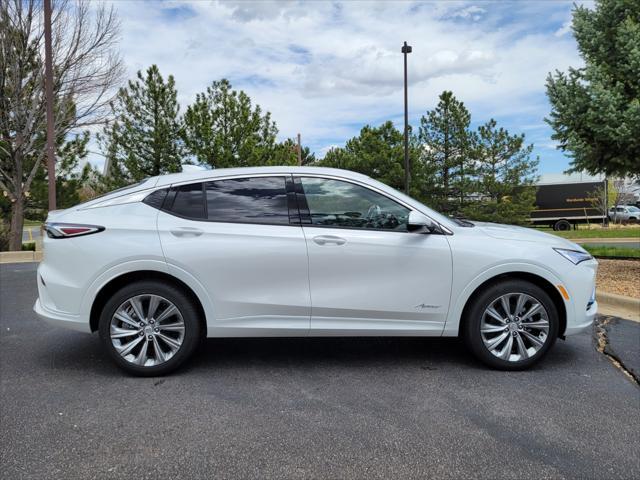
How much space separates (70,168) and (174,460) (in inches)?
708

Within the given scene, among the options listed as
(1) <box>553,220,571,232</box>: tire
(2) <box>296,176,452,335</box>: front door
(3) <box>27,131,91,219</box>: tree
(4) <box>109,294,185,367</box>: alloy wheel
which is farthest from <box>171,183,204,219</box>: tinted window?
(1) <box>553,220,571,232</box>: tire

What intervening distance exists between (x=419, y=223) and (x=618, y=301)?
413 cm

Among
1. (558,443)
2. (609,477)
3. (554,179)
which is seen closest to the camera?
(609,477)

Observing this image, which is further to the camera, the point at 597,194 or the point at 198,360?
the point at 597,194

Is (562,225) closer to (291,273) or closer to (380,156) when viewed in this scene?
(380,156)

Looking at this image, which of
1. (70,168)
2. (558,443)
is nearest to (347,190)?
(558,443)

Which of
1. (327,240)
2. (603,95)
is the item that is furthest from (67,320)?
(603,95)

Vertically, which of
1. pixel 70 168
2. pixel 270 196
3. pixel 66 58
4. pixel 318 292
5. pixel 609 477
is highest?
pixel 66 58

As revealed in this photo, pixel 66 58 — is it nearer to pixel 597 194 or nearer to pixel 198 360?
pixel 198 360

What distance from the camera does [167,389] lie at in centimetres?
382

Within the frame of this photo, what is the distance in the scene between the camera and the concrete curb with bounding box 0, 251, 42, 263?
13.2 metres

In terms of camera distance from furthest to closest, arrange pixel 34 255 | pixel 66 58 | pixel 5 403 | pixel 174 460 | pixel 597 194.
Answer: pixel 597 194
pixel 66 58
pixel 34 255
pixel 5 403
pixel 174 460

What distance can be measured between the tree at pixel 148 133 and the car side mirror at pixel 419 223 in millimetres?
18780

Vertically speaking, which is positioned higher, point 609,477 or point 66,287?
point 66,287
